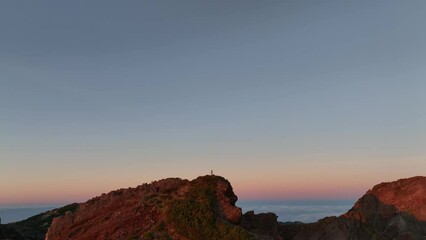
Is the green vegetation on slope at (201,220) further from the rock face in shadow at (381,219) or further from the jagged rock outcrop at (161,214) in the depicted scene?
the rock face in shadow at (381,219)

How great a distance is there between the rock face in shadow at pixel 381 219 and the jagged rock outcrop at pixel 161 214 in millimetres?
23976

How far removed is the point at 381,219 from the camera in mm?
77875

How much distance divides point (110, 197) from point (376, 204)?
4902 cm

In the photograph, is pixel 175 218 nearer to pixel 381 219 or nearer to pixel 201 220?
pixel 201 220

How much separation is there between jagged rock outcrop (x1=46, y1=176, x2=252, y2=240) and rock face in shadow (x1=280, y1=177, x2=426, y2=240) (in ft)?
78.7

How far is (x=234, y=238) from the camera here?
4272cm

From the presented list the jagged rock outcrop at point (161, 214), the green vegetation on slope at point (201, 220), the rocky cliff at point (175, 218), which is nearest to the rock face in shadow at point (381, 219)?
the rocky cliff at point (175, 218)

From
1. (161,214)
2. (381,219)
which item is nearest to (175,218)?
(161,214)

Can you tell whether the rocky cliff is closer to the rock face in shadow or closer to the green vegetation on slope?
the green vegetation on slope

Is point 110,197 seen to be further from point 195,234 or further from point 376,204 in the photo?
point 376,204

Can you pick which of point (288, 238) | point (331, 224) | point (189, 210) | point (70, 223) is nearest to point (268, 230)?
point (288, 238)

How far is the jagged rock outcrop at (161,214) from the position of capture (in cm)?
4391

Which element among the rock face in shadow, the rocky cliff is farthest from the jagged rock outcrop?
the rock face in shadow

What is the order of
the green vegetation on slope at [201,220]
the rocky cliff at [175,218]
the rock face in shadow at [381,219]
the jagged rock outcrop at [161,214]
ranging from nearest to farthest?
the green vegetation on slope at [201,220]
the jagged rock outcrop at [161,214]
the rocky cliff at [175,218]
the rock face in shadow at [381,219]
